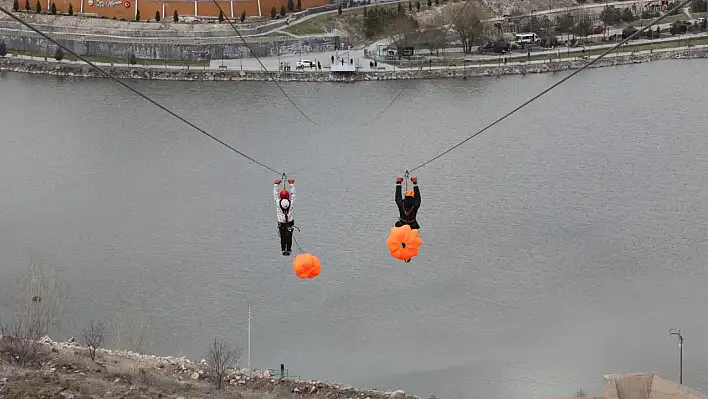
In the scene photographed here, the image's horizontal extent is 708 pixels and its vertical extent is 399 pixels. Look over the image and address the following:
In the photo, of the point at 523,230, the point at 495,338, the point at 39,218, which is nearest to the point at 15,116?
the point at 39,218

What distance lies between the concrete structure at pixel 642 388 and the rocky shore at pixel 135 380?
9.07ft

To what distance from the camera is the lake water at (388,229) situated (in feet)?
66.0

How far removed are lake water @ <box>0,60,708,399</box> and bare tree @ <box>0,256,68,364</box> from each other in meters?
0.23

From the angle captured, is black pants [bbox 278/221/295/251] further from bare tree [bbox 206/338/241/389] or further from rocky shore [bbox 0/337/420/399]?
bare tree [bbox 206/338/241/389]

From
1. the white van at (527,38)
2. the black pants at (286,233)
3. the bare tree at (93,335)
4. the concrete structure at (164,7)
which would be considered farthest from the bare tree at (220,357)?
the white van at (527,38)

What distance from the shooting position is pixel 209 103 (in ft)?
113

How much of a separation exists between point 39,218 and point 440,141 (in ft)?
28.8

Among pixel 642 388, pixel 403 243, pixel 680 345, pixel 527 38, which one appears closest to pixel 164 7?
pixel 527 38

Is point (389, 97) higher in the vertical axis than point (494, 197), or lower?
higher

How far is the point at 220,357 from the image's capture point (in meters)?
19.0

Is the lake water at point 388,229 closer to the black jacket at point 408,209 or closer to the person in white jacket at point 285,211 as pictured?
the person in white jacket at point 285,211

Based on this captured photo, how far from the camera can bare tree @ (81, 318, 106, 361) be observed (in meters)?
18.8

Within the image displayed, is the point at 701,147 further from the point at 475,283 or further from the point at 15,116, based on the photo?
the point at 15,116

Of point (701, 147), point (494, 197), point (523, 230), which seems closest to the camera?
point (523, 230)
